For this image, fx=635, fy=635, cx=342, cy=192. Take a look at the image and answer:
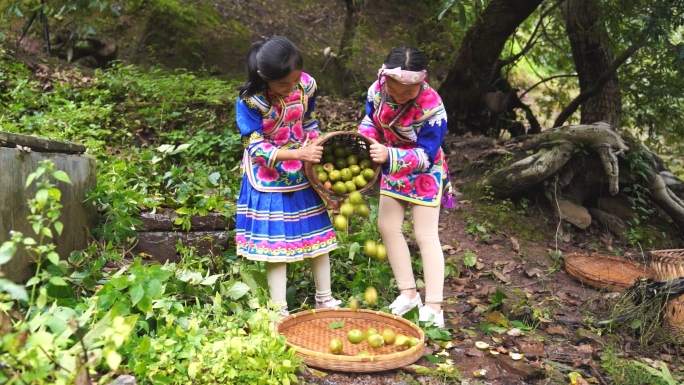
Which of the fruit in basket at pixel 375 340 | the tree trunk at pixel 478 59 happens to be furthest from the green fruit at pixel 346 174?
the tree trunk at pixel 478 59

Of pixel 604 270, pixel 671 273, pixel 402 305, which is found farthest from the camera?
pixel 604 270

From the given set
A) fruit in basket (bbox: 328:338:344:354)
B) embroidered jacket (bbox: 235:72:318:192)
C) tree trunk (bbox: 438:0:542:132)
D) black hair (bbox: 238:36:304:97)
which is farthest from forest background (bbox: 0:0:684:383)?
black hair (bbox: 238:36:304:97)

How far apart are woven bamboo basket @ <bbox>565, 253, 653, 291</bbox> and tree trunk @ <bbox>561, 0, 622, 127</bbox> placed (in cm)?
260

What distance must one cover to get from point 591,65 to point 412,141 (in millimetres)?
4733

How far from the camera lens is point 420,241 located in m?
3.76

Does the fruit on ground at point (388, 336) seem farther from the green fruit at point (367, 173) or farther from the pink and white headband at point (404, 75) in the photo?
the pink and white headband at point (404, 75)

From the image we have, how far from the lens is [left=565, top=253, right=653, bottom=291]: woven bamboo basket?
4.89m

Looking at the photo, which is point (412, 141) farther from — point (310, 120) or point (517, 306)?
point (517, 306)

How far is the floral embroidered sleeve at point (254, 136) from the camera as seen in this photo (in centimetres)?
340

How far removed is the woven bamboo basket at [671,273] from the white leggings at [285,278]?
2.09m

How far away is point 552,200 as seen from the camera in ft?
20.3

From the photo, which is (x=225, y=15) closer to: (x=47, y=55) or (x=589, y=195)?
(x=47, y=55)

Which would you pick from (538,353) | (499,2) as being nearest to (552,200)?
(499,2)

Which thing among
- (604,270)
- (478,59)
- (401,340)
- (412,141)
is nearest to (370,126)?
(412,141)
